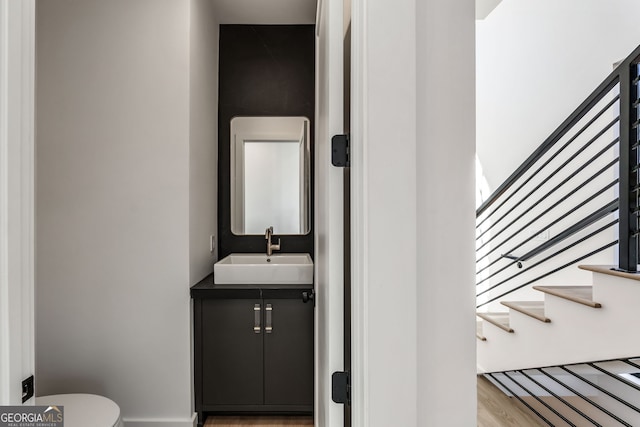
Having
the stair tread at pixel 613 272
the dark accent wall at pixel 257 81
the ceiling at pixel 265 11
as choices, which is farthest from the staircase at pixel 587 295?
the ceiling at pixel 265 11

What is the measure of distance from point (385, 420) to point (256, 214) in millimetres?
2325

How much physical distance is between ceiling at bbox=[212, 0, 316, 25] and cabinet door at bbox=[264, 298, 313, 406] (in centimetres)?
193

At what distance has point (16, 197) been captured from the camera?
817 mm

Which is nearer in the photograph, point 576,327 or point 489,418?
point 576,327

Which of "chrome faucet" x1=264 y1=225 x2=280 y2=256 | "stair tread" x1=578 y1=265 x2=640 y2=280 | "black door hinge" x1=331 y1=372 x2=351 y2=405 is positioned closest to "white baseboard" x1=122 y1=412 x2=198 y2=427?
"chrome faucet" x1=264 y1=225 x2=280 y2=256

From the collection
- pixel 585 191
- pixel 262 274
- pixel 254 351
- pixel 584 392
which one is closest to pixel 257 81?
pixel 262 274

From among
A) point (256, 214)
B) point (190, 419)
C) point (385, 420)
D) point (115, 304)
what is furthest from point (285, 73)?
point (385, 420)

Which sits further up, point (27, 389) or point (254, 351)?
point (27, 389)

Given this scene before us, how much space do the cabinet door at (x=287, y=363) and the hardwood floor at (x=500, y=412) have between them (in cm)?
115

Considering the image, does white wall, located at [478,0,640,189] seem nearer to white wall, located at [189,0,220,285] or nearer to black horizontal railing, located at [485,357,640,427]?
black horizontal railing, located at [485,357,640,427]

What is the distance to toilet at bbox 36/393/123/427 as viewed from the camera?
157 centimetres

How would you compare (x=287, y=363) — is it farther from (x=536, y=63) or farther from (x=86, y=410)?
(x=536, y=63)

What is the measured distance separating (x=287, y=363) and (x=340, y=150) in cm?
167

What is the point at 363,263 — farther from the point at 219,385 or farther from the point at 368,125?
the point at 219,385
